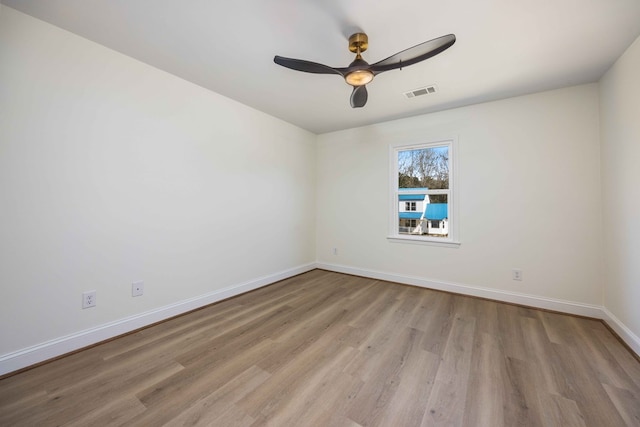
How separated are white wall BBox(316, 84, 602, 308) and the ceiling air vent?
0.69 m

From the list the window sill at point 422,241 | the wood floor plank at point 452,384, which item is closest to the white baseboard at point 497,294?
the window sill at point 422,241

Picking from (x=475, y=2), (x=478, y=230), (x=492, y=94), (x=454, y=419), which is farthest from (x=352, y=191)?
(x=454, y=419)

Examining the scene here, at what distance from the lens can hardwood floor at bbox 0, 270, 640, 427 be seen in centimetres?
133

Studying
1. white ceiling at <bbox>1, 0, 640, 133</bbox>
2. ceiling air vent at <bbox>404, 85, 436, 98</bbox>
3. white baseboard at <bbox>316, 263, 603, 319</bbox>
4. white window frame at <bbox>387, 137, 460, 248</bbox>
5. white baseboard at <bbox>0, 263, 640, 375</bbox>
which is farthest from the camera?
white window frame at <bbox>387, 137, 460, 248</bbox>

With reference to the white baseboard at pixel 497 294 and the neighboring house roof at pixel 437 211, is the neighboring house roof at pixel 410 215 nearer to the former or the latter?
the neighboring house roof at pixel 437 211

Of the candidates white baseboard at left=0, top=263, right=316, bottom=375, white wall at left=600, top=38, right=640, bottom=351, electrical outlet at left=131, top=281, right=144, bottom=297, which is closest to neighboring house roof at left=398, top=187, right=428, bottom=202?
white wall at left=600, top=38, right=640, bottom=351

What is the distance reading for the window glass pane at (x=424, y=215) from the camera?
3.39 meters

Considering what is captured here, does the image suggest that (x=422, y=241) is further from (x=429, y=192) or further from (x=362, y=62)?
(x=362, y=62)

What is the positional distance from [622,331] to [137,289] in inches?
172

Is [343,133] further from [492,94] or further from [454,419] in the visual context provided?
[454,419]

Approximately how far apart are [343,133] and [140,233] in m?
3.29

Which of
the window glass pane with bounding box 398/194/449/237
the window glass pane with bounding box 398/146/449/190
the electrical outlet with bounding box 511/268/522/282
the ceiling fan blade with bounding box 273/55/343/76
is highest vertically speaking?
the ceiling fan blade with bounding box 273/55/343/76

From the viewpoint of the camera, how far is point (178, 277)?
2.56 metres

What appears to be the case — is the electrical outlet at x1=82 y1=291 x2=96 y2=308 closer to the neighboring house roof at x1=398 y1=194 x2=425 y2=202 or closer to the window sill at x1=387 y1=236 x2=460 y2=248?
the window sill at x1=387 y1=236 x2=460 y2=248
